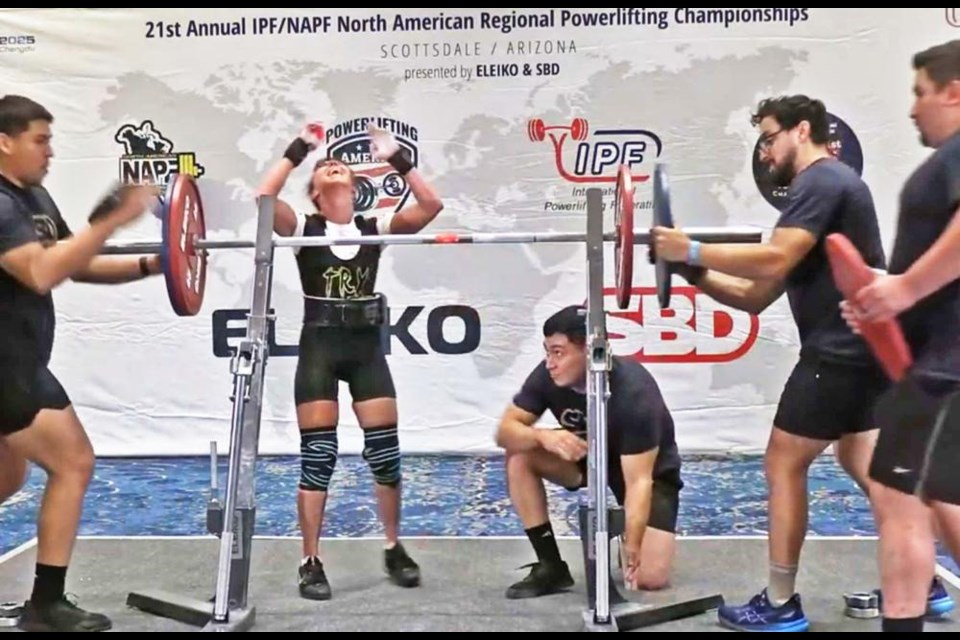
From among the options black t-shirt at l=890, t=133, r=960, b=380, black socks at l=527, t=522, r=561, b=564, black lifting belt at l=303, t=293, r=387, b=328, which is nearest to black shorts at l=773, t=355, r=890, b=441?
black t-shirt at l=890, t=133, r=960, b=380

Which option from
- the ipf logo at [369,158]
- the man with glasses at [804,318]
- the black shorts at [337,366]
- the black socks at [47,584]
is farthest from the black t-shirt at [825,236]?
the ipf logo at [369,158]

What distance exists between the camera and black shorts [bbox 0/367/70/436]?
8.68 feet

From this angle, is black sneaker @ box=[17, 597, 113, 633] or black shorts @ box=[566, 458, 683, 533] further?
black shorts @ box=[566, 458, 683, 533]

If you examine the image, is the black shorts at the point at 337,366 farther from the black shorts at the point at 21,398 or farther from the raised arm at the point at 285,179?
the black shorts at the point at 21,398

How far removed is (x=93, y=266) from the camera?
301 cm

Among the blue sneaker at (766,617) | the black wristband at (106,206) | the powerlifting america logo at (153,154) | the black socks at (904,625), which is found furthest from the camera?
the powerlifting america logo at (153,154)

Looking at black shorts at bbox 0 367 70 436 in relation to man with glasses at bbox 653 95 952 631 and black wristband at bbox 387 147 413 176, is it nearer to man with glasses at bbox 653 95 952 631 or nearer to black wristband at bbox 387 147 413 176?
black wristband at bbox 387 147 413 176

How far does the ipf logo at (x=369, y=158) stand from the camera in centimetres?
477

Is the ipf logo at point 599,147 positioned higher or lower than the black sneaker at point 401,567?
higher

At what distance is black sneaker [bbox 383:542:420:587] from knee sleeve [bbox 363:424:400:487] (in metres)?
0.22

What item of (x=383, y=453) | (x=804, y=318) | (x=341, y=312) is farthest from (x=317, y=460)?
(x=804, y=318)

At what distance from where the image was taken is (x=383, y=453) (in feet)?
10.4

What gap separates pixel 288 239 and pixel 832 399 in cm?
158

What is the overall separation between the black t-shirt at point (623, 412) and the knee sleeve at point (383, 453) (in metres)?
0.42
